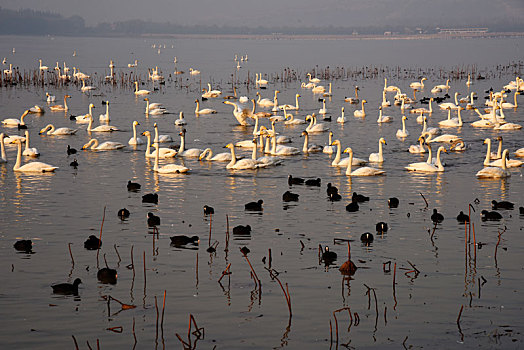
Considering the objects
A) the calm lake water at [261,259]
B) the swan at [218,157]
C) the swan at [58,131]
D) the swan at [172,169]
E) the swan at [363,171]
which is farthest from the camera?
the swan at [58,131]

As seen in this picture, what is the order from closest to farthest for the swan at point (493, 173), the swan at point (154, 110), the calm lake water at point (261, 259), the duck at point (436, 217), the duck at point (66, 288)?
the calm lake water at point (261, 259)
the duck at point (66, 288)
the duck at point (436, 217)
the swan at point (493, 173)
the swan at point (154, 110)

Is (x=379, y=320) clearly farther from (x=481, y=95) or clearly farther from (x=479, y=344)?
(x=481, y=95)

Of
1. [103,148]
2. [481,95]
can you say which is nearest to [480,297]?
[103,148]

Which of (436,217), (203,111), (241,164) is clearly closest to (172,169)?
(241,164)

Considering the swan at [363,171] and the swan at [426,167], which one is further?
the swan at [426,167]

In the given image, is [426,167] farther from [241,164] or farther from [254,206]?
[254,206]

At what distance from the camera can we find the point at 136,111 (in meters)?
46.1

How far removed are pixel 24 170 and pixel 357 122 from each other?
777 inches

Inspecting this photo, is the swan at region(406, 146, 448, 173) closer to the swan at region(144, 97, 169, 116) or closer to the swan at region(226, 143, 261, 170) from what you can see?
the swan at region(226, 143, 261, 170)

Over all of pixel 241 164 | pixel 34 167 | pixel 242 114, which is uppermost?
pixel 242 114

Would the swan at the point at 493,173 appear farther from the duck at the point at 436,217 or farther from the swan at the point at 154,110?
the swan at the point at 154,110

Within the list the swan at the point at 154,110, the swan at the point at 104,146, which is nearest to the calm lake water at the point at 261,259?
the swan at the point at 104,146

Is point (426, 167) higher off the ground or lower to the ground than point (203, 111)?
higher

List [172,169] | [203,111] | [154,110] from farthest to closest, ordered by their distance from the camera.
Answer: [203,111] < [154,110] < [172,169]
